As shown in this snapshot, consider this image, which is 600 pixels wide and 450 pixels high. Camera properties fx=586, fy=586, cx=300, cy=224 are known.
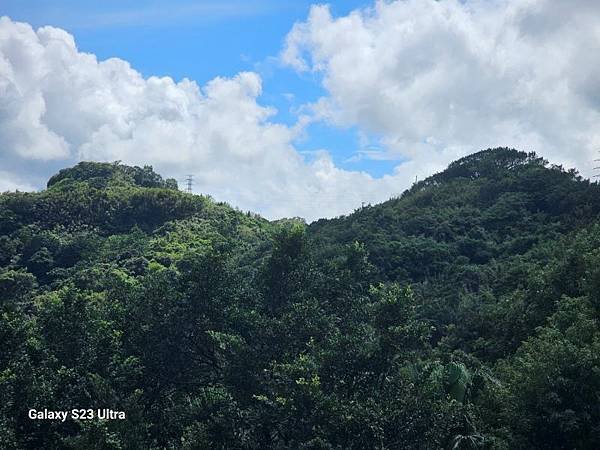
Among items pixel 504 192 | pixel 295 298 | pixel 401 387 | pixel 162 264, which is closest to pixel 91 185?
pixel 162 264

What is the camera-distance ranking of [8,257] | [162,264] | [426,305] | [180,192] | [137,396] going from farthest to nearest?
[180,192] < [8,257] < [162,264] < [426,305] < [137,396]

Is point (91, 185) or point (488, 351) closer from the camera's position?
point (488, 351)

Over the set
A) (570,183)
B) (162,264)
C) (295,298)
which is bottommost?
(295,298)

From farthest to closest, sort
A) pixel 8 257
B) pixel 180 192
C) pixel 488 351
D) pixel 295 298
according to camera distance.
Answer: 1. pixel 180 192
2. pixel 8 257
3. pixel 488 351
4. pixel 295 298

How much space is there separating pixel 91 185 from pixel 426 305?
190 ft

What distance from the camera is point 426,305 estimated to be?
4462cm

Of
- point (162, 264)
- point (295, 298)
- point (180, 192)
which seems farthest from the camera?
point (180, 192)

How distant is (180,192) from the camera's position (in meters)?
81.8

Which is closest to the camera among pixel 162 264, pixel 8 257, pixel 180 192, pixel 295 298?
pixel 295 298

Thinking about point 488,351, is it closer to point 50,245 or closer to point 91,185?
point 50,245

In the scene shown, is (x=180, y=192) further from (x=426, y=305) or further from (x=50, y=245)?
(x=426, y=305)

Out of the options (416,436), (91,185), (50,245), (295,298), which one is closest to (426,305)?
(295,298)

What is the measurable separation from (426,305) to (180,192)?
46797 millimetres

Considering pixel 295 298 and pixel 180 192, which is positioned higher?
pixel 180 192
